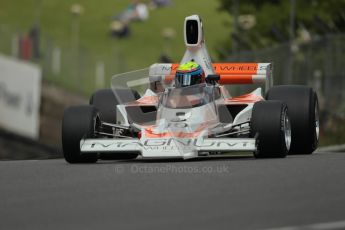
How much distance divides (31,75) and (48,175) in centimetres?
3383

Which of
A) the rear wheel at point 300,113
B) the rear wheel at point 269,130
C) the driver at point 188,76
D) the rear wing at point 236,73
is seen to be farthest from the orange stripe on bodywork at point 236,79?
the rear wheel at point 269,130

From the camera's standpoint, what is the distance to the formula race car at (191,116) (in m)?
15.1

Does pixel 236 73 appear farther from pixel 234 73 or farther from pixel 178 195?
pixel 178 195

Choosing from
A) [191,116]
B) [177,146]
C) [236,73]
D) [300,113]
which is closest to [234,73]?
[236,73]

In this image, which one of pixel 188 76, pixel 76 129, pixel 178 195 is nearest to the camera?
pixel 178 195

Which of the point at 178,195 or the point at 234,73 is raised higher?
the point at 234,73

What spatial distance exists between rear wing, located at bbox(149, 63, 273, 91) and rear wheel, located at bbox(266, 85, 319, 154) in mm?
1033

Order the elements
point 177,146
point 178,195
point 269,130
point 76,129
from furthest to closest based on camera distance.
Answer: point 76,129 < point 269,130 < point 177,146 < point 178,195

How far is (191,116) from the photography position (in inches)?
617

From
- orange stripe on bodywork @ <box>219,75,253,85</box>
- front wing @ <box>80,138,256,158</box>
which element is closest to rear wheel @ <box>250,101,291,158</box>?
front wing @ <box>80,138,256,158</box>

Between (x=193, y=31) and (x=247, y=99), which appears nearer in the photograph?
(x=247, y=99)

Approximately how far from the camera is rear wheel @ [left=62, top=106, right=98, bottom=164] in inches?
611

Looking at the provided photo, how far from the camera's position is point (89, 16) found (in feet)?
360

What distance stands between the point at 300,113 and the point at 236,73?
164cm
